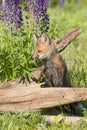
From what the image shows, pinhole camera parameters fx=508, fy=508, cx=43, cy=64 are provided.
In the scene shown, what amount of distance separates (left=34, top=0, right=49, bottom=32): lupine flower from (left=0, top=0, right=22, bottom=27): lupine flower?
0.71ft

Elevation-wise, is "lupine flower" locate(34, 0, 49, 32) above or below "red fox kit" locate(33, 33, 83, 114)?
above

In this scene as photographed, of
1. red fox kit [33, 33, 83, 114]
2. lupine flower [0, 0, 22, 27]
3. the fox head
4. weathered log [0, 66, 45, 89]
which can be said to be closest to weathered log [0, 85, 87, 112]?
weathered log [0, 66, 45, 89]

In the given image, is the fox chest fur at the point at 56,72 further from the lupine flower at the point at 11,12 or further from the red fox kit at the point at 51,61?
the lupine flower at the point at 11,12

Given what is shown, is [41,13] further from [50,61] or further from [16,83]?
[16,83]

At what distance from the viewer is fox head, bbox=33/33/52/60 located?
18.9 feet

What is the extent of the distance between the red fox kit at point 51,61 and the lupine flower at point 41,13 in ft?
2.21

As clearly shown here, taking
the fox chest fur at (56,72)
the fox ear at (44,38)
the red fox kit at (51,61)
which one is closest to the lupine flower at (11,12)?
the red fox kit at (51,61)

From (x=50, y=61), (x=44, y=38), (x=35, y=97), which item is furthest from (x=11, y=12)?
(x=35, y=97)

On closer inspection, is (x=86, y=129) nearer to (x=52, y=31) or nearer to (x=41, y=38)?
(x=41, y=38)

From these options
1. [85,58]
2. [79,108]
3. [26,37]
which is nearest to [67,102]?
[79,108]

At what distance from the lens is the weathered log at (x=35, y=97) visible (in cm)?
538

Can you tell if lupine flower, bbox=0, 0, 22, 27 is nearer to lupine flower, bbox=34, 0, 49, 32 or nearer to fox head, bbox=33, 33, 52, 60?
lupine flower, bbox=34, 0, 49, 32

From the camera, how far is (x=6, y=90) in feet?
18.8

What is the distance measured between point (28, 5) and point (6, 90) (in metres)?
1.25
